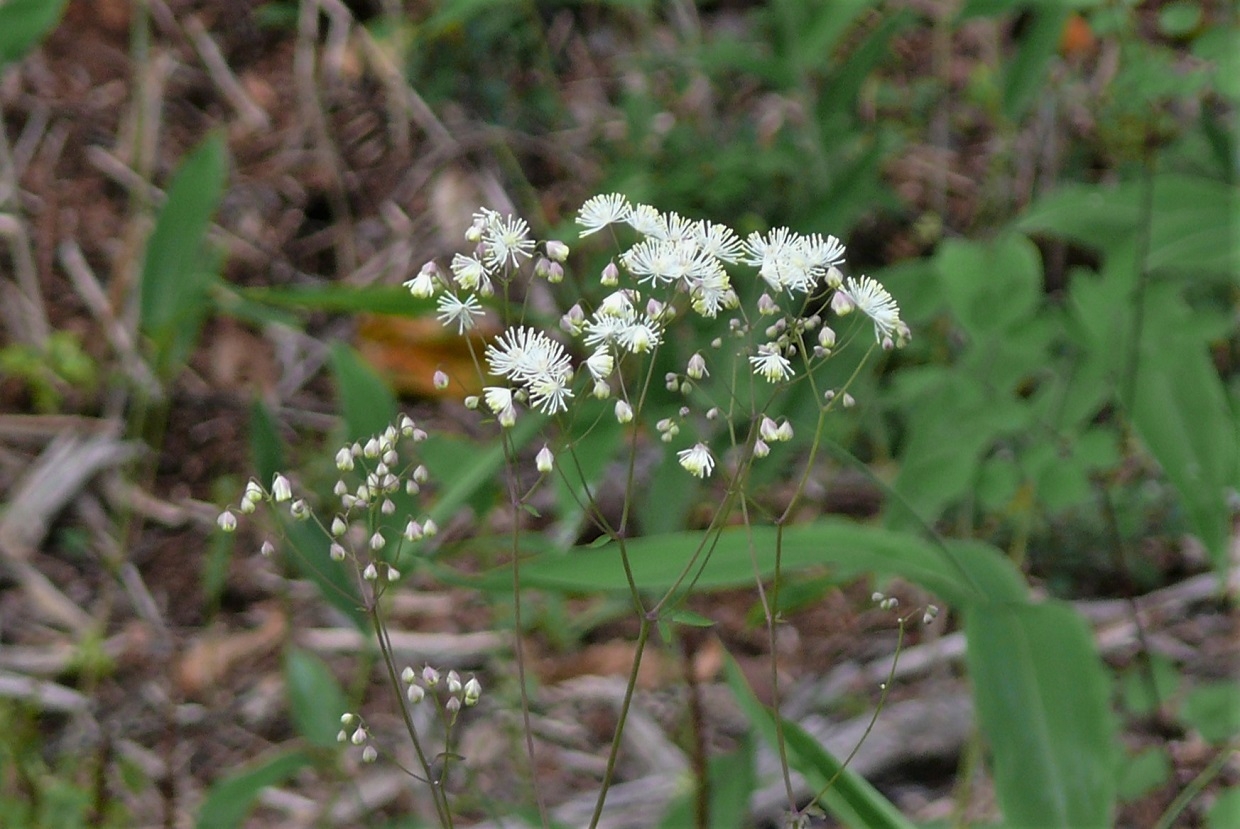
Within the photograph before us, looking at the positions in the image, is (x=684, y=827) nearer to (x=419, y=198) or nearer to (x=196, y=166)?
(x=196, y=166)

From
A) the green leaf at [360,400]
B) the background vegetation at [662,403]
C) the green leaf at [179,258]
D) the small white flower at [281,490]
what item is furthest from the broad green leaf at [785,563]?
the green leaf at [179,258]

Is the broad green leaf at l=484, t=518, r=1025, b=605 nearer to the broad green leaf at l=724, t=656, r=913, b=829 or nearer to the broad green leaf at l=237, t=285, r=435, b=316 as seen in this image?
the broad green leaf at l=724, t=656, r=913, b=829

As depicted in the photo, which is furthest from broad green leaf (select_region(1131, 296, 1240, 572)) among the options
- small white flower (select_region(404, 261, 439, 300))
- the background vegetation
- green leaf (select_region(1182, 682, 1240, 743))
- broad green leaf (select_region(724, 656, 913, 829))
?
small white flower (select_region(404, 261, 439, 300))

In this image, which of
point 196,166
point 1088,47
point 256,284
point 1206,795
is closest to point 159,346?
point 196,166

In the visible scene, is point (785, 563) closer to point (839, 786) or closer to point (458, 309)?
point (839, 786)

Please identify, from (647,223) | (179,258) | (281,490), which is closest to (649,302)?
(647,223)

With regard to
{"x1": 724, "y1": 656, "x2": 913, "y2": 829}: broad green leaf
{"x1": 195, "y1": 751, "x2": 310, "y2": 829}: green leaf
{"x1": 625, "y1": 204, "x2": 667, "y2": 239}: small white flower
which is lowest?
{"x1": 724, "y1": 656, "x2": 913, "y2": 829}: broad green leaf
